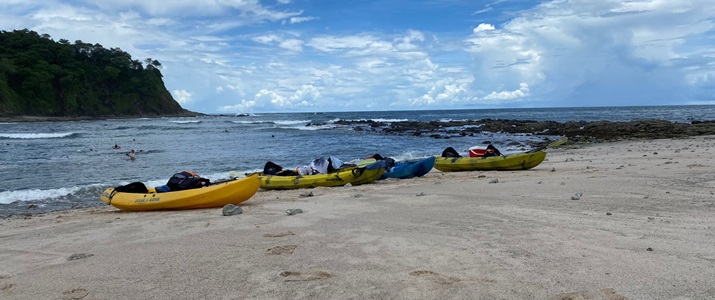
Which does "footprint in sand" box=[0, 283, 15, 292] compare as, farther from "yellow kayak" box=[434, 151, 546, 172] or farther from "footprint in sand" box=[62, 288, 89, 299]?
"yellow kayak" box=[434, 151, 546, 172]

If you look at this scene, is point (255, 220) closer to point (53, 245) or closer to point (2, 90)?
point (53, 245)

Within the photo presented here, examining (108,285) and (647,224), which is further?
(647,224)

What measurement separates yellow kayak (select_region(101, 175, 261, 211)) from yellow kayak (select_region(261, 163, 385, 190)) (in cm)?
A: 327

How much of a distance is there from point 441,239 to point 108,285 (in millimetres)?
3037

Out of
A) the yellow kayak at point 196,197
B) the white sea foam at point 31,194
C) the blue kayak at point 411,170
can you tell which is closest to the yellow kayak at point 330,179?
the blue kayak at point 411,170

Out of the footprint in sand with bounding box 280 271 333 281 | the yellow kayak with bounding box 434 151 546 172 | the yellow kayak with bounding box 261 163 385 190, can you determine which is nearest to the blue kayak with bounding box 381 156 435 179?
the yellow kayak with bounding box 261 163 385 190

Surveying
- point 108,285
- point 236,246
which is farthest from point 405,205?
point 108,285

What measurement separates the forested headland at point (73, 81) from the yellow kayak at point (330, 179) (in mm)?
70466

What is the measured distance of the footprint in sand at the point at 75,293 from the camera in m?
3.44

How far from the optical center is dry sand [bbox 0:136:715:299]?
3307 millimetres

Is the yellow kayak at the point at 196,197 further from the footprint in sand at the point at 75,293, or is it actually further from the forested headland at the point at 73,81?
the forested headland at the point at 73,81

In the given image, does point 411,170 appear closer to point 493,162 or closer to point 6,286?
point 493,162

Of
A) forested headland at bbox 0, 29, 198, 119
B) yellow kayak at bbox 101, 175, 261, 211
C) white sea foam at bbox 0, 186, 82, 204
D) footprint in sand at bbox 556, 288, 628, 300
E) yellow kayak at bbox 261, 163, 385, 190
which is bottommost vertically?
white sea foam at bbox 0, 186, 82, 204

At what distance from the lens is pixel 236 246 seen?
462 centimetres
